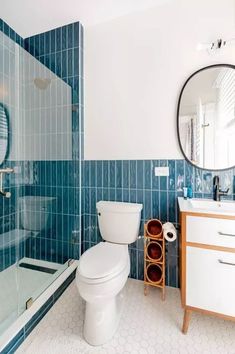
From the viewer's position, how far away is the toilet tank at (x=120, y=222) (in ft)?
5.26

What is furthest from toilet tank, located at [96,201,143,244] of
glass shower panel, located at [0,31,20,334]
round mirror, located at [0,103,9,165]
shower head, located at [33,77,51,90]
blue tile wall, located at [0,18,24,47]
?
blue tile wall, located at [0,18,24,47]

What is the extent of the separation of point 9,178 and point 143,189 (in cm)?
124

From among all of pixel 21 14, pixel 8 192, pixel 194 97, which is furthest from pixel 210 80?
pixel 8 192

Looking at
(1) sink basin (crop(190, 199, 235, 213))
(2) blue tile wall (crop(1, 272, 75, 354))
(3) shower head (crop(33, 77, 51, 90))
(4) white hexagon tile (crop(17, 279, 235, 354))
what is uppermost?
(3) shower head (crop(33, 77, 51, 90))

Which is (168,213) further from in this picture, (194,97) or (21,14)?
(21,14)

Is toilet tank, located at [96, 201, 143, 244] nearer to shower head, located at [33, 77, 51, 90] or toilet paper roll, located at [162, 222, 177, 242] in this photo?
toilet paper roll, located at [162, 222, 177, 242]

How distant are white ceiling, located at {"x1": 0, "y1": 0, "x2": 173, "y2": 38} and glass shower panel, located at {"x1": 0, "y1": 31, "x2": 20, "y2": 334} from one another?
10.3 inches

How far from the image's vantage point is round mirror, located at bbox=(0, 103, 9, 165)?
1.79 m

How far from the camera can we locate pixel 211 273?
1.15 meters

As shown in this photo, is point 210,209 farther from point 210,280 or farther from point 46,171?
point 46,171

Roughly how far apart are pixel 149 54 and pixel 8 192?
68.6 inches

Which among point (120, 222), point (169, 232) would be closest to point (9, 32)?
point (120, 222)

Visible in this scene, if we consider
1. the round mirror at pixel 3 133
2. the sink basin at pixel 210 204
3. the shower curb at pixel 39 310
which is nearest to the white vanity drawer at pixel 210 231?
the sink basin at pixel 210 204

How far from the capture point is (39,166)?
197 centimetres
